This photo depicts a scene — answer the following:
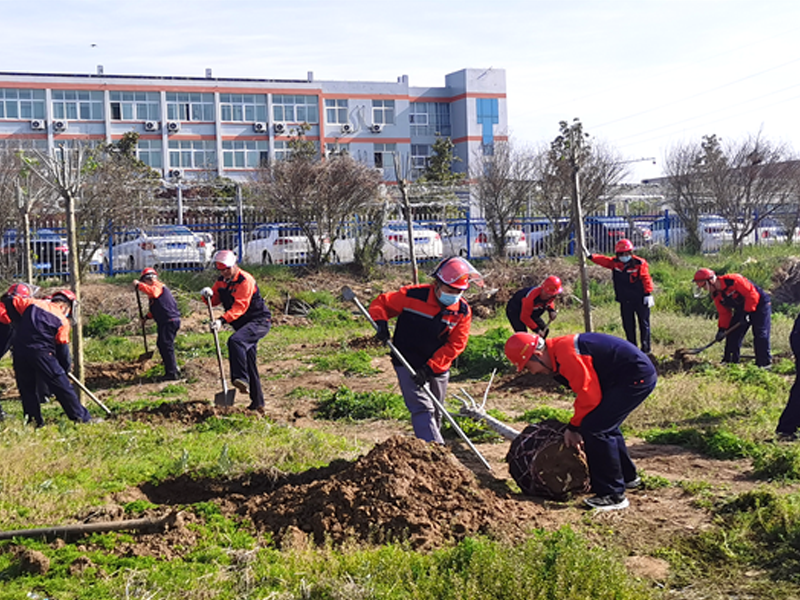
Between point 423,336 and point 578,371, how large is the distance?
1.72 m

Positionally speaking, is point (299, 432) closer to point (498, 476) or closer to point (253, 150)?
point (498, 476)

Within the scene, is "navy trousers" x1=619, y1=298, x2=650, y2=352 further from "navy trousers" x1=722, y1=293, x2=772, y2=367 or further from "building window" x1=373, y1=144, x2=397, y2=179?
"building window" x1=373, y1=144, x2=397, y2=179

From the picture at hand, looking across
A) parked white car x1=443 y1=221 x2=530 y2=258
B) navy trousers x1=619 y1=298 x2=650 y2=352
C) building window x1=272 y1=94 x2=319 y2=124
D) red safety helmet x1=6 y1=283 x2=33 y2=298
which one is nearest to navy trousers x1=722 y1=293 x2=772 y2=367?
navy trousers x1=619 y1=298 x2=650 y2=352

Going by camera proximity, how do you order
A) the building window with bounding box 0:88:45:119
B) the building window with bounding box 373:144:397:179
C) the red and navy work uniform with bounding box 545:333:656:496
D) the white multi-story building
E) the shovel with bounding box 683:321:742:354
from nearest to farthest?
the red and navy work uniform with bounding box 545:333:656:496 < the shovel with bounding box 683:321:742:354 < the building window with bounding box 0:88:45:119 < the white multi-story building < the building window with bounding box 373:144:397:179

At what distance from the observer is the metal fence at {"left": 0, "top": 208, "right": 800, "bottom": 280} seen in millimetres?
21531

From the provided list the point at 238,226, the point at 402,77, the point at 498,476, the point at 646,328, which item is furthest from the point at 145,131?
the point at 498,476

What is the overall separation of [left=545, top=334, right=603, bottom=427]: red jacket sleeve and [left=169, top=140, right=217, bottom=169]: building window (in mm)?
52060

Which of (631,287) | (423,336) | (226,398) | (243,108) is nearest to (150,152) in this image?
(243,108)

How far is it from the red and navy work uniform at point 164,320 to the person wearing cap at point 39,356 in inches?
122

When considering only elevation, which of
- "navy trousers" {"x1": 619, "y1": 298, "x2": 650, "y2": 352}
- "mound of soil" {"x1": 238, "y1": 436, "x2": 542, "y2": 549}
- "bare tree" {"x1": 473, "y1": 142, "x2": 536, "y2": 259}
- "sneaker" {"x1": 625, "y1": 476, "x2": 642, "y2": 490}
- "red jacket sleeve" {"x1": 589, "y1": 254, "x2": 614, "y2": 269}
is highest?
"bare tree" {"x1": 473, "y1": 142, "x2": 536, "y2": 259}

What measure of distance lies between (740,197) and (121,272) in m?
17.6

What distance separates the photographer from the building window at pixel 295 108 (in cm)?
5903

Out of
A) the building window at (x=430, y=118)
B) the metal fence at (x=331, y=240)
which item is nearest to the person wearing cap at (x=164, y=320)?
the metal fence at (x=331, y=240)

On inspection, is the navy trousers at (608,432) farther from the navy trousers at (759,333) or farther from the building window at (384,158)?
the building window at (384,158)
